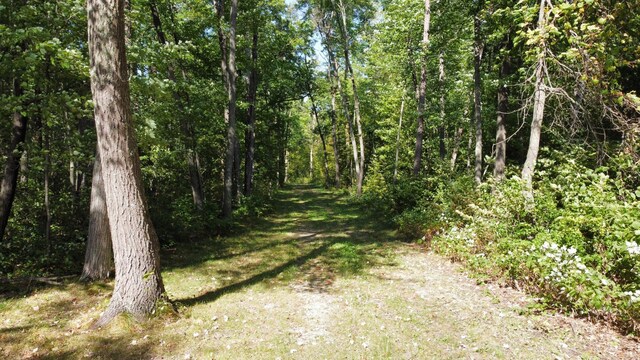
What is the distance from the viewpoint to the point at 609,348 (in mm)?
4648

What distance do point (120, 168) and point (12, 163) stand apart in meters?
5.27

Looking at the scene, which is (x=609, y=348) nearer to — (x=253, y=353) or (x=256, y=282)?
(x=253, y=353)

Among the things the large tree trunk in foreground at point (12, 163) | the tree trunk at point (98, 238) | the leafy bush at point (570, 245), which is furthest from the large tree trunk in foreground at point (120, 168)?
the leafy bush at point (570, 245)

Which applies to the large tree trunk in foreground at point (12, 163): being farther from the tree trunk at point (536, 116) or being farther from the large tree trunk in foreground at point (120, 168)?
the tree trunk at point (536, 116)

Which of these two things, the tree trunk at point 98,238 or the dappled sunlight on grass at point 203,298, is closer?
the dappled sunlight on grass at point 203,298

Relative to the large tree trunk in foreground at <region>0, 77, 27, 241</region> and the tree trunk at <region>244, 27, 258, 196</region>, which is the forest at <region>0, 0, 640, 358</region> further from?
the tree trunk at <region>244, 27, 258, 196</region>

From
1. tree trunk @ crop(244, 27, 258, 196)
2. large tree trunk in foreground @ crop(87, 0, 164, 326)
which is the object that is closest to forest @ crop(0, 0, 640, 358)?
large tree trunk in foreground @ crop(87, 0, 164, 326)

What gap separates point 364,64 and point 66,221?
2604 cm

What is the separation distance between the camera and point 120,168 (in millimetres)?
5176

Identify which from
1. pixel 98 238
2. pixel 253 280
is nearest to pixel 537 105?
pixel 253 280

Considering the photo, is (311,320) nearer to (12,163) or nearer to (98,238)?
(98,238)

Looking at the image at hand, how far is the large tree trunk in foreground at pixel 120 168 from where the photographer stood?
16.6ft

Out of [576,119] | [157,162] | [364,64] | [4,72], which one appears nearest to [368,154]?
[364,64]

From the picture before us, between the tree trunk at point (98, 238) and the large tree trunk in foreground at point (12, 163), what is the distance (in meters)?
2.50
